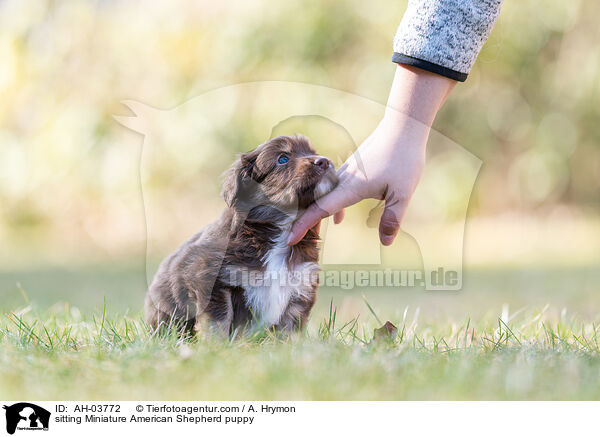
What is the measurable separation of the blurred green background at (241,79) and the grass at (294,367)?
3.77 m

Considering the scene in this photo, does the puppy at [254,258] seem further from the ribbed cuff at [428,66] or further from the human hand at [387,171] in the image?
the ribbed cuff at [428,66]

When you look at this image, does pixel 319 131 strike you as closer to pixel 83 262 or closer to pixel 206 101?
pixel 206 101

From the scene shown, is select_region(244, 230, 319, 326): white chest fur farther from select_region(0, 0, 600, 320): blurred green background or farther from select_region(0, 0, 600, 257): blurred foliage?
select_region(0, 0, 600, 257): blurred foliage

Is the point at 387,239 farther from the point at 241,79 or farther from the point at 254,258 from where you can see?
the point at 241,79

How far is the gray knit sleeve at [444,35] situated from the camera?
2.82m

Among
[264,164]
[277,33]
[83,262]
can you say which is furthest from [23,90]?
[264,164]

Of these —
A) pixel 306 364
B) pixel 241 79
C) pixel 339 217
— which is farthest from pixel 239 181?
pixel 241 79

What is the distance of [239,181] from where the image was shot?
3.27m

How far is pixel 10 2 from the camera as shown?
9.74 m

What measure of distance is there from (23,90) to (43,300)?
506cm
